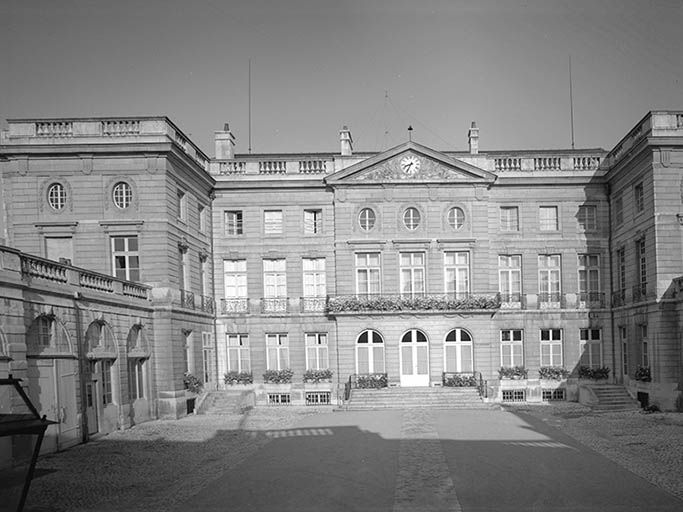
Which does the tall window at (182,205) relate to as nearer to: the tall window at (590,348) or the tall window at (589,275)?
the tall window at (589,275)

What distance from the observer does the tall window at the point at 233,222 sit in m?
30.8

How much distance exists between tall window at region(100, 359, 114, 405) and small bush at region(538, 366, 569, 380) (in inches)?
727

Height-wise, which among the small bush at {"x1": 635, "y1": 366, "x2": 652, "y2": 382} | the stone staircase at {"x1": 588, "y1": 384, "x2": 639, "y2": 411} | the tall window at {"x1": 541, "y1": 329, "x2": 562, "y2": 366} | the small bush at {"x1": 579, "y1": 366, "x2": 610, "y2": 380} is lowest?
the stone staircase at {"x1": 588, "y1": 384, "x2": 639, "y2": 411}

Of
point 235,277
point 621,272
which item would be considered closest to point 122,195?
point 235,277

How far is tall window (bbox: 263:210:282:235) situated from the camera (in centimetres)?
3073

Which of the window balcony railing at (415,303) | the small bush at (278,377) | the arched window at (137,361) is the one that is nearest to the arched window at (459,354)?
the window balcony railing at (415,303)

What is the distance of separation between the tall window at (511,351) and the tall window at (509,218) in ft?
15.8

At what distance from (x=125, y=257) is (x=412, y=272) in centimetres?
1253

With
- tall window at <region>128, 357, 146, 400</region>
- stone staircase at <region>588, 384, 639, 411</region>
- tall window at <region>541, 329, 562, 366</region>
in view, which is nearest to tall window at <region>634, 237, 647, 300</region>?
stone staircase at <region>588, 384, 639, 411</region>

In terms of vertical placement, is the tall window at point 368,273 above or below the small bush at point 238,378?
above

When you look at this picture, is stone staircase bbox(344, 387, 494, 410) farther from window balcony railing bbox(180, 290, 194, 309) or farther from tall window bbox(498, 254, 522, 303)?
window balcony railing bbox(180, 290, 194, 309)

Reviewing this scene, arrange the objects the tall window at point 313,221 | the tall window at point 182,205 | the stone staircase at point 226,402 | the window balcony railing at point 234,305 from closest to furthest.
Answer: the tall window at point 182,205 < the stone staircase at point 226,402 < the window balcony railing at point 234,305 < the tall window at point 313,221

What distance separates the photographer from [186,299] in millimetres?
26422

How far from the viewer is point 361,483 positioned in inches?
521
